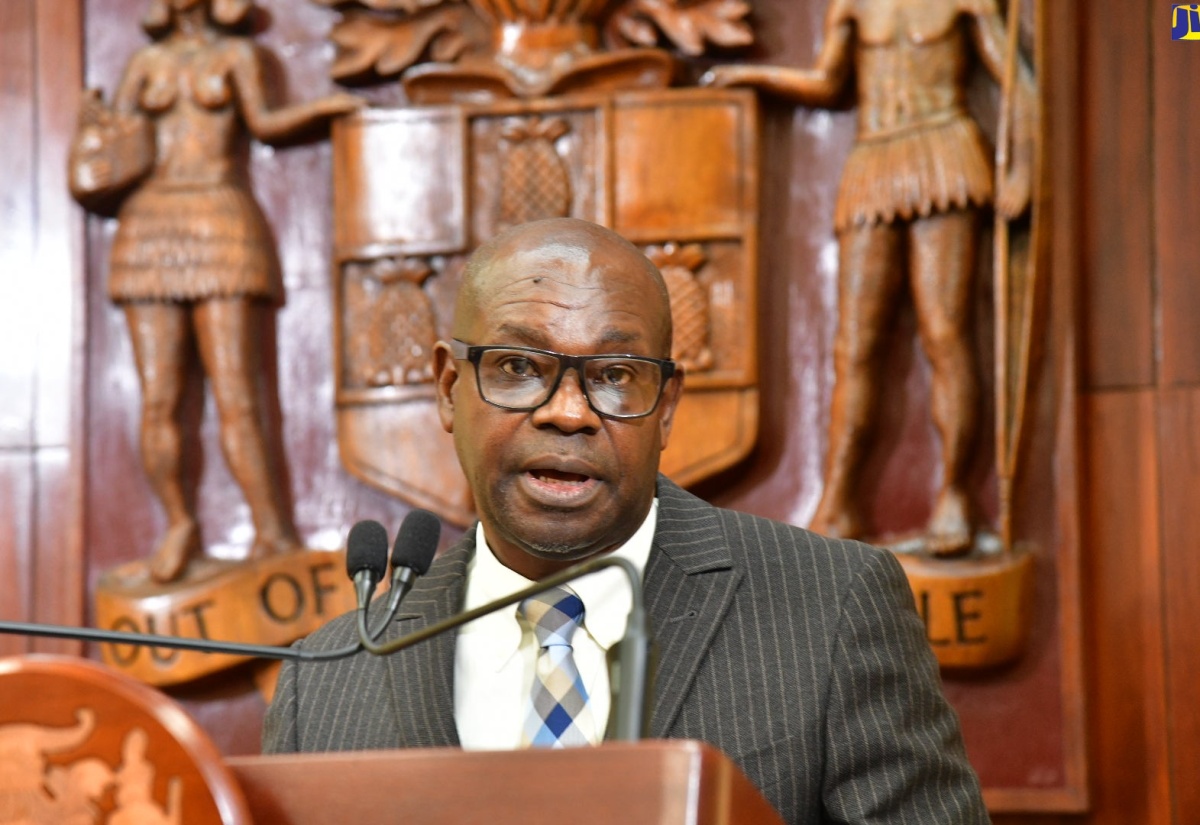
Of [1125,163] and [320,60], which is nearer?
[1125,163]

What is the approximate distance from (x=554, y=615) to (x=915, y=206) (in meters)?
1.56

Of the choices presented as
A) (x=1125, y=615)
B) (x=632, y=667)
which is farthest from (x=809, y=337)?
(x=632, y=667)

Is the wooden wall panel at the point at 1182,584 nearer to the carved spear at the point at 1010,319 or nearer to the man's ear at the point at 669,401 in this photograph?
the carved spear at the point at 1010,319

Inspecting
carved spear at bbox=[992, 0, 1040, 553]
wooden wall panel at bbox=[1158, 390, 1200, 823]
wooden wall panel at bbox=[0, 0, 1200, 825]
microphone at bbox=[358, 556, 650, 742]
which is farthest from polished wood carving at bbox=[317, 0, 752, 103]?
microphone at bbox=[358, 556, 650, 742]

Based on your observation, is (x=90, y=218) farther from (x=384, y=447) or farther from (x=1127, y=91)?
(x=1127, y=91)

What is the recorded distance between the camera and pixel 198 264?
3336mm

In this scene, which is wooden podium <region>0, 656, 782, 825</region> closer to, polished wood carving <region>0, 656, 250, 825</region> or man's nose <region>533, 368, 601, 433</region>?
polished wood carving <region>0, 656, 250, 825</region>

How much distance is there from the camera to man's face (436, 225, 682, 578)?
171cm

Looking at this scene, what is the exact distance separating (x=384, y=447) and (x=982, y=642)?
127 cm

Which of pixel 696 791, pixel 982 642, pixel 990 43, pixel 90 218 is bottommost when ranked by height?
pixel 982 642

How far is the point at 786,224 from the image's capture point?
3.22 meters

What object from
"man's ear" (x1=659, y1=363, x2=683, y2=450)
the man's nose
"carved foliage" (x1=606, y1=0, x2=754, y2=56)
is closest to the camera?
the man's nose

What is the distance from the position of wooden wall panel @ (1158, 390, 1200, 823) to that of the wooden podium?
203 cm

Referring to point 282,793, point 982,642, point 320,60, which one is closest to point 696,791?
point 282,793
